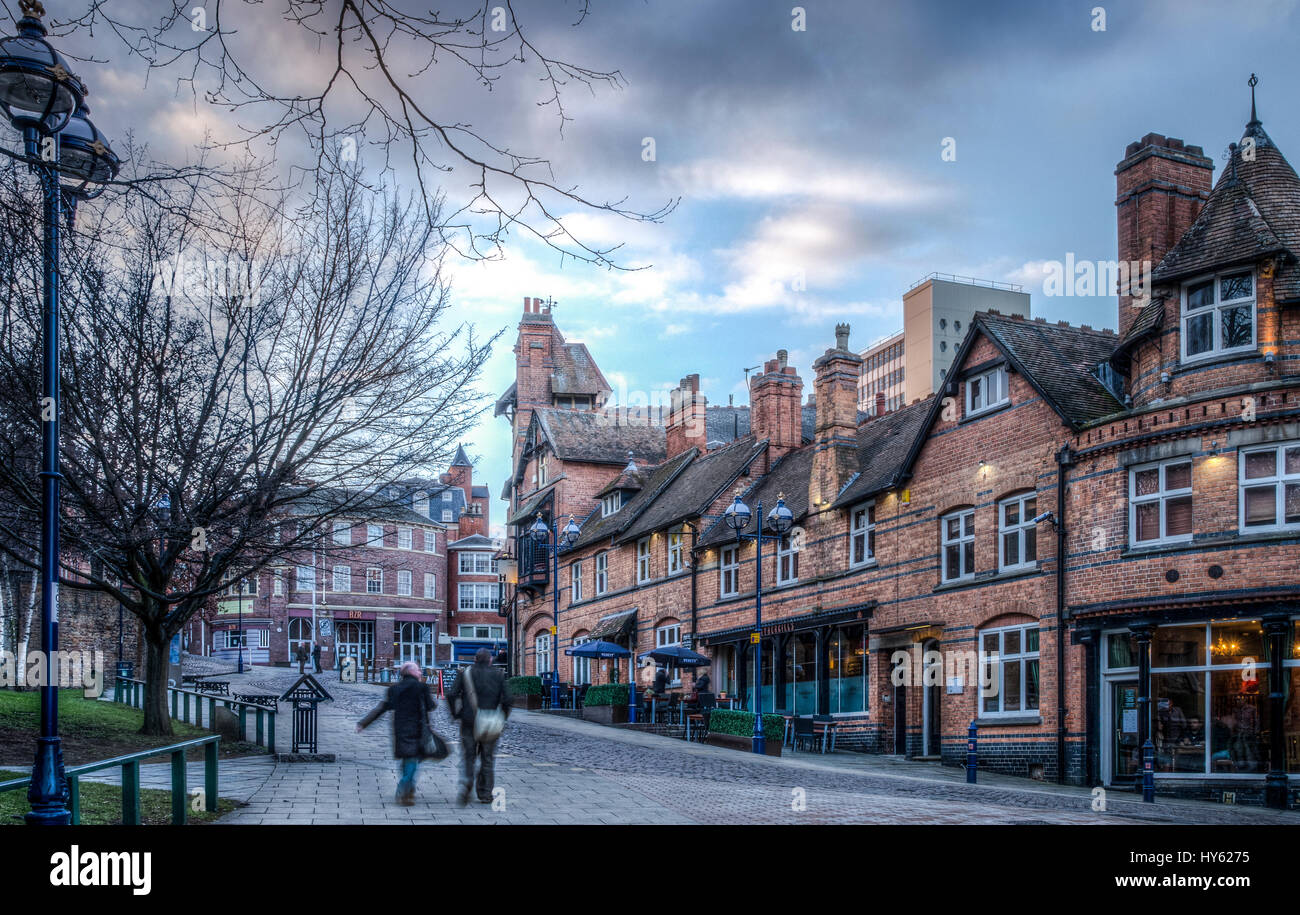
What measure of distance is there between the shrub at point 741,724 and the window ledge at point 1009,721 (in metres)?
4.40

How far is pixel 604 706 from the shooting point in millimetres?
34531

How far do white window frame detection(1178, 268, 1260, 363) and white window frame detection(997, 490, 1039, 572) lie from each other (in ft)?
13.5

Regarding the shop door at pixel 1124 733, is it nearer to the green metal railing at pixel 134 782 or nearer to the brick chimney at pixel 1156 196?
the brick chimney at pixel 1156 196

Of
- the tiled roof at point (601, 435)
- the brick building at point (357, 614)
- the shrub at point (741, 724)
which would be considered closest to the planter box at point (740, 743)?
the shrub at point (741, 724)

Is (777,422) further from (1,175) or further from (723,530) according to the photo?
(1,175)

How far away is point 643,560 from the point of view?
42000 millimetres

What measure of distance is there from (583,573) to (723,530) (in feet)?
43.8

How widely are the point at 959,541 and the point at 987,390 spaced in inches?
129

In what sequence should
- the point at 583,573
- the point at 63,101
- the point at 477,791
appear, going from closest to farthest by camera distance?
the point at 63,101 < the point at 477,791 < the point at 583,573

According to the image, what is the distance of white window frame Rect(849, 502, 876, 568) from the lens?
1147 inches

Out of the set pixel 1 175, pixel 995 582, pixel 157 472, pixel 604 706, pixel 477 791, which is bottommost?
pixel 604 706

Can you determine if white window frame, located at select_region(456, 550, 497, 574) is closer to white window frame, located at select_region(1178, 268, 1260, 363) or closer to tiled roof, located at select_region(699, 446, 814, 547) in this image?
tiled roof, located at select_region(699, 446, 814, 547)
